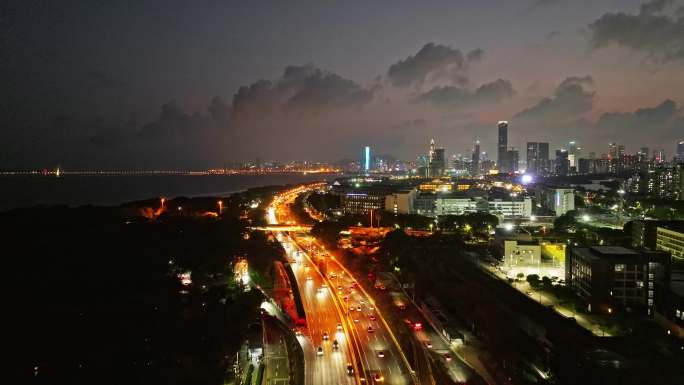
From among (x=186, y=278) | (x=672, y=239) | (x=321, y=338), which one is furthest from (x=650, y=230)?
(x=186, y=278)

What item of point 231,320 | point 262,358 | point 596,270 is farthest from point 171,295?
point 596,270

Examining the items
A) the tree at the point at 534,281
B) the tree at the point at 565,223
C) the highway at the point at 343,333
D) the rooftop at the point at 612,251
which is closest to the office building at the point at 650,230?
the tree at the point at 565,223

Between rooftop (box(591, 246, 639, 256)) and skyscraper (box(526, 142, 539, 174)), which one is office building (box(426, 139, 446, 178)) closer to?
skyscraper (box(526, 142, 539, 174))

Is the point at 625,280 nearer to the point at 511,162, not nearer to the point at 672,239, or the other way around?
the point at 672,239

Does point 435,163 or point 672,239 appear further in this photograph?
point 435,163

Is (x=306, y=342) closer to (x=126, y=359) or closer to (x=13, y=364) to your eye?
(x=126, y=359)

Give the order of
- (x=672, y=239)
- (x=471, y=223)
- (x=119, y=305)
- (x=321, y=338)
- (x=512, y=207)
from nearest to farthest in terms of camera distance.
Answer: (x=119, y=305) < (x=321, y=338) < (x=672, y=239) < (x=471, y=223) < (x=512, y=207)

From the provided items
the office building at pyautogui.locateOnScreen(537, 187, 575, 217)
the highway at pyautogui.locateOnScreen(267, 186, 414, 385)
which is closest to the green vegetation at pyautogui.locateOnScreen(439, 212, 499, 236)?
the highway at pyautogui.locateOnScreen(267, 186, 414, 385)
